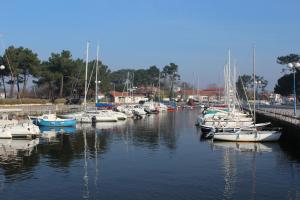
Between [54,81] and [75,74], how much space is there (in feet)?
16.0

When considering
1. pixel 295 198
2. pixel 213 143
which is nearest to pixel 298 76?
pixel 213 143

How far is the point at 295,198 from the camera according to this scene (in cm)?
1995

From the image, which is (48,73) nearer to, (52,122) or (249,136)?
(52,122)

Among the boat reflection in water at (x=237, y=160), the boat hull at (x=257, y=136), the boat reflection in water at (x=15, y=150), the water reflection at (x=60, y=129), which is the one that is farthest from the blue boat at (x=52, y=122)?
the boat hull at (x=257, y=136)

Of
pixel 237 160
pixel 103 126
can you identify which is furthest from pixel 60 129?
pixel 237 160

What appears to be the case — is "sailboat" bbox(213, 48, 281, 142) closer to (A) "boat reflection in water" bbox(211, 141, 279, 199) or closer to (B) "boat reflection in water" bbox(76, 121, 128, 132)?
(A) "boat reflection in water" bbox(211, 141, 279, 199)

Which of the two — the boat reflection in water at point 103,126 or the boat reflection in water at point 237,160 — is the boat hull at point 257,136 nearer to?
the boat reflection in water at point 237,160

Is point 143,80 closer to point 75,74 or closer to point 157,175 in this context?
point 75,74

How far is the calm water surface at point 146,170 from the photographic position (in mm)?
20922

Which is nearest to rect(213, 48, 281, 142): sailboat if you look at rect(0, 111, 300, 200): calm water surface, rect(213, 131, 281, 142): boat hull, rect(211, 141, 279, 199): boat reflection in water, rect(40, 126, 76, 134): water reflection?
rect(213, 131, 281, 142): boat hull

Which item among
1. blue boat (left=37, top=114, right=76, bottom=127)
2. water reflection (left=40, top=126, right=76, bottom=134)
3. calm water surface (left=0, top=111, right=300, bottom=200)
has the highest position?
blue boat (left=37, top=114, right=76, bottom=127)

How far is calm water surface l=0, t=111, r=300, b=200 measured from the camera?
20.9 meters

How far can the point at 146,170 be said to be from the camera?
26.3 metres

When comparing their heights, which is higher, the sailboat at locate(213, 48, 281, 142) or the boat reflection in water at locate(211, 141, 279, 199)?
the sailboat at locate(213, 48, 281, 142)
